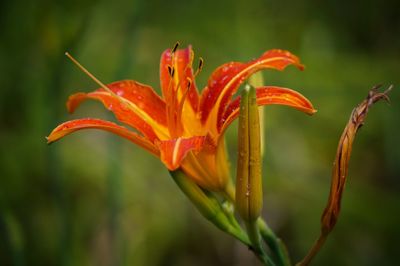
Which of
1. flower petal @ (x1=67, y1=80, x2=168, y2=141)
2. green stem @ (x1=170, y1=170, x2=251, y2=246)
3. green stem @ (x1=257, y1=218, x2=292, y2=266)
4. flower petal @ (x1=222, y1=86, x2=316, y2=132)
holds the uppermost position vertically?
flower petal @ (x1=67, y1=80, x2=168, y2=141)

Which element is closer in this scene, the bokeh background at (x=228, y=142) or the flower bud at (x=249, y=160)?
the flower bud at (x=249, y=160)

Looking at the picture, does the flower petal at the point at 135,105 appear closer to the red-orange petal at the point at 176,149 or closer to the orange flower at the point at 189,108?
the orange flower at the point at 189,108

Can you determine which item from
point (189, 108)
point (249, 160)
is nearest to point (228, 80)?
point (189, 108)

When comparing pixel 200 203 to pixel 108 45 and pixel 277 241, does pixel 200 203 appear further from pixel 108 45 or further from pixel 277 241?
pixel 108 45

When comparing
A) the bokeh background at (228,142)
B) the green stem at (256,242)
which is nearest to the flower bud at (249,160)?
the green stem at (256,242)

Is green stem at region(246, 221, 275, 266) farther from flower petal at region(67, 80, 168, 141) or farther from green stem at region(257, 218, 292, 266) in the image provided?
flower petal at region(67, 80, 168, 141)

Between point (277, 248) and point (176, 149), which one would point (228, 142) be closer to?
point (277, 248)

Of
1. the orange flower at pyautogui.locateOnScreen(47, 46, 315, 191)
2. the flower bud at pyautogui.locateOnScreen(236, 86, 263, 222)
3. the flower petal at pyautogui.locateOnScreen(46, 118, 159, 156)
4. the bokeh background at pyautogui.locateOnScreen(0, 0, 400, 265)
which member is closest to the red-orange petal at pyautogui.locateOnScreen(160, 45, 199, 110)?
the orange flower at pyautogui.locateOnScreen(47, 46, 315, 191)
